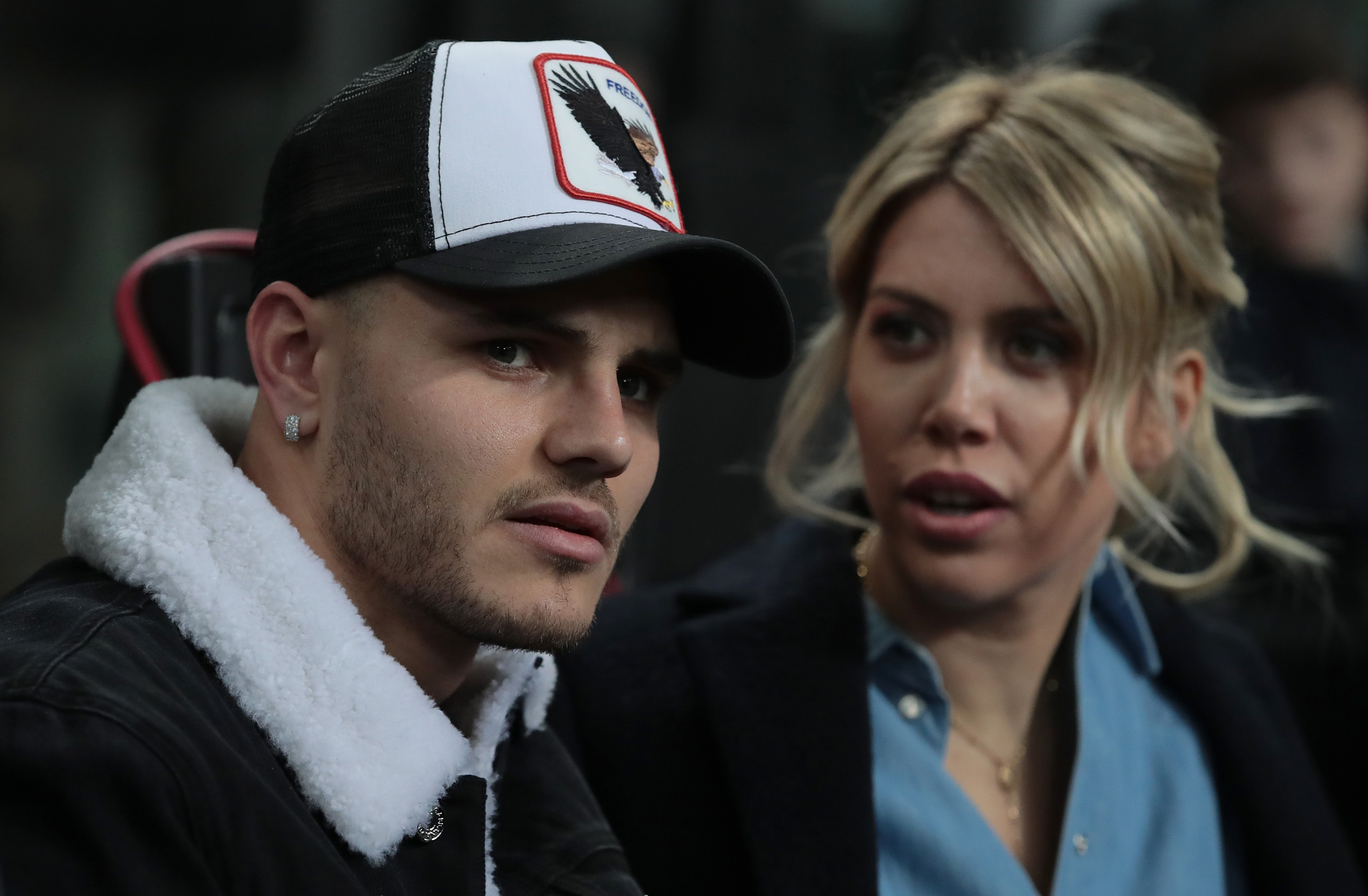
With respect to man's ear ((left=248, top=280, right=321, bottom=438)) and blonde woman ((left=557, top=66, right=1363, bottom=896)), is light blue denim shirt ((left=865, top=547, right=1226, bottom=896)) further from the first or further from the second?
man's ear ((left=248, top=280, right=321, bottom=438))

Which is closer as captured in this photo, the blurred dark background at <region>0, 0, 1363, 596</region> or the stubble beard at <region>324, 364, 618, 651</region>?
the stubble beard at <region>324, 364, 618, 651</region>

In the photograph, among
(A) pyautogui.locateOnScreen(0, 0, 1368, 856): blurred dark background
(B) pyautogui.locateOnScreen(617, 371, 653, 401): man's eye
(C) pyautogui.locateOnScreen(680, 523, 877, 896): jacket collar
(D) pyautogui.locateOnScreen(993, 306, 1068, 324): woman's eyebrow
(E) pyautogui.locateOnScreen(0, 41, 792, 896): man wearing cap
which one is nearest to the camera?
(E) pyautogui.locateOnScreen(0, 41, 792, 896): man wearing cap

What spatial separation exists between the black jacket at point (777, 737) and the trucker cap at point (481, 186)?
2.28ft

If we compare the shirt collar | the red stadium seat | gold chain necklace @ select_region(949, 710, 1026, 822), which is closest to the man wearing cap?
the red stadium seat

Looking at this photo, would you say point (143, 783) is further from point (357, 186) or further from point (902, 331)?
point (902, 331)

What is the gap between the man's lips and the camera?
1.38 metres

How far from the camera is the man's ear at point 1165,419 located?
2135 mm

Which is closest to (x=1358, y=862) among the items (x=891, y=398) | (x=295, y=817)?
(x=891, y=398)

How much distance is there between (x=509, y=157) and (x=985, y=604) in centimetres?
104

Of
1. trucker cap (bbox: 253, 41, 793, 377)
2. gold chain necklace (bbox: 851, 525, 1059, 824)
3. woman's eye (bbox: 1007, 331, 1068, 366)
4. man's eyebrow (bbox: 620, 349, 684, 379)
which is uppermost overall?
trucker cap (bbox: 253, 41, 793, 377)

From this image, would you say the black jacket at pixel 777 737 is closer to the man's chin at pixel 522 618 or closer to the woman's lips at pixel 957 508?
the woman's lips at pixel 957 508

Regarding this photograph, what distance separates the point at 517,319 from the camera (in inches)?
53.7

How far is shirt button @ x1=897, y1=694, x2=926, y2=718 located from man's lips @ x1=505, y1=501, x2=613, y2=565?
82 cm

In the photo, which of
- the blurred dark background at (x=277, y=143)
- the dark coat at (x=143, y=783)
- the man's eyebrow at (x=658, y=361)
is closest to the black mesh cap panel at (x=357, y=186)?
the man's eyebrow at (x=658, y=361)
